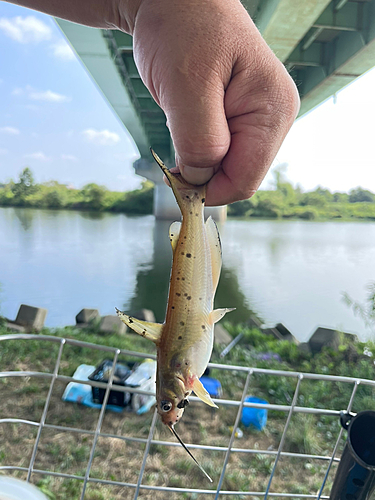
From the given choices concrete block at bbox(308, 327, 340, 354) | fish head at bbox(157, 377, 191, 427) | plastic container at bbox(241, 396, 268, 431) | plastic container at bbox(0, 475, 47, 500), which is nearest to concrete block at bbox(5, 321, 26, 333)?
plastic container at bbox(241, 396, 268, 431)

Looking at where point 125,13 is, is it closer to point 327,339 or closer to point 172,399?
point 172,399

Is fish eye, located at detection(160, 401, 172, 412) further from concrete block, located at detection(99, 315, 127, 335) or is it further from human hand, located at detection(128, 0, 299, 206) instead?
concrete block, located at detection(99, 315, 127, 335)

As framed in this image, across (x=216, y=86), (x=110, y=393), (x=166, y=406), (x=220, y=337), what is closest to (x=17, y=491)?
(x=166, y=406)

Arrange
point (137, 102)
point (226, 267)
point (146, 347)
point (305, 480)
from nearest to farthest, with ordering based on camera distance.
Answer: point (305, 480) → point (146, 347) → point (137, 102) → point (226, 267)

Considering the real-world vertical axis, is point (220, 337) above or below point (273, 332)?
above

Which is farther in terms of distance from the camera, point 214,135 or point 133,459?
point 133,459

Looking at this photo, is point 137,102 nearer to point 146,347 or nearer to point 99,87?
point 99,87

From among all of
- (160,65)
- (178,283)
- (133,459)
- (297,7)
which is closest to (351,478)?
(178,283)
